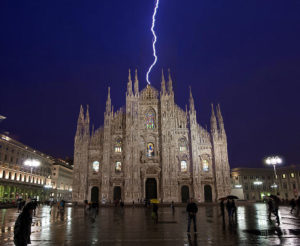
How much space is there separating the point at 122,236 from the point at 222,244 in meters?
3.93

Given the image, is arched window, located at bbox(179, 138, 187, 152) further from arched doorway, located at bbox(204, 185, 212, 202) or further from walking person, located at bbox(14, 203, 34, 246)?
walking person, located at bbox(14, 203, 34, 246)

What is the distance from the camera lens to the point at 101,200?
139ft

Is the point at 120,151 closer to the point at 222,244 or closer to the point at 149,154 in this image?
the point at 149,154

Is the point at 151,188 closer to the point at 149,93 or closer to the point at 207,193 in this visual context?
the point at 207,193

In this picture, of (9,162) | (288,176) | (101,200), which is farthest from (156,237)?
(288,176)

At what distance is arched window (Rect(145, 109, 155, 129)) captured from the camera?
154 ft

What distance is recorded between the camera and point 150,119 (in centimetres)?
4744

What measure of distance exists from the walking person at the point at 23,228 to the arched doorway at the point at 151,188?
39184 millimetres

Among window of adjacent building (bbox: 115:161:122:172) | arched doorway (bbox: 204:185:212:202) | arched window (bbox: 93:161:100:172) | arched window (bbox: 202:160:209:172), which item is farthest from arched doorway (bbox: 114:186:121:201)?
arched window (bbox: 202:160:209:172)

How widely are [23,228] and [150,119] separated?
137 feet

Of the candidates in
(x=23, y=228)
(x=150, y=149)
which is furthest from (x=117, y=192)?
(x=23, y=228)

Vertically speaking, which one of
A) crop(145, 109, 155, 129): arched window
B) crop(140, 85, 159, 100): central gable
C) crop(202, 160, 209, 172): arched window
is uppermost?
crop(140, 85, 159, 100): central gable

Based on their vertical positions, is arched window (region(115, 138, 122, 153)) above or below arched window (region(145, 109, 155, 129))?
below

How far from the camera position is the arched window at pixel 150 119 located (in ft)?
154
